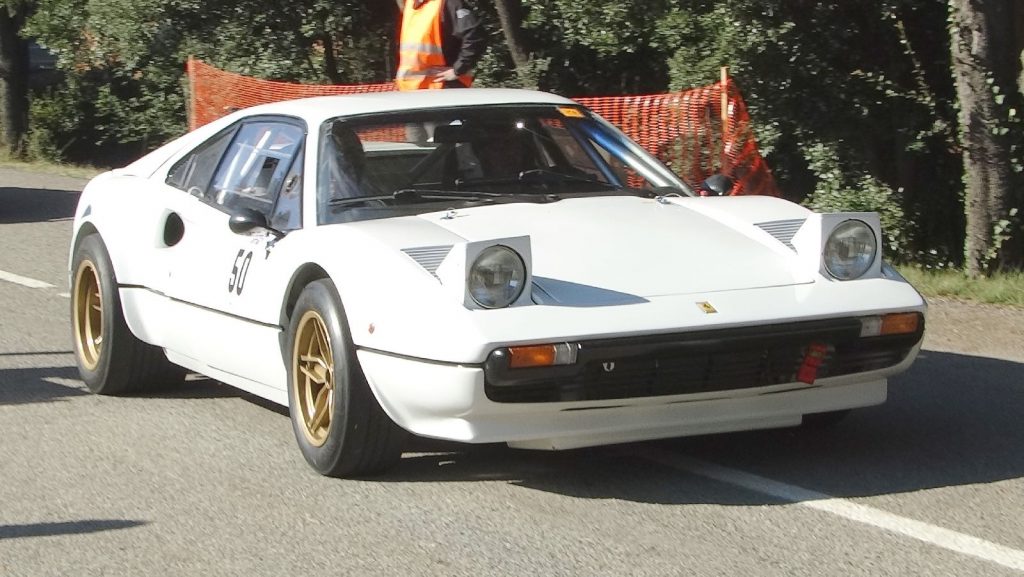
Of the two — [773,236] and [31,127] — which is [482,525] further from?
[31,127]

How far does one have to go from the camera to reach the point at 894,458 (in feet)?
17.7

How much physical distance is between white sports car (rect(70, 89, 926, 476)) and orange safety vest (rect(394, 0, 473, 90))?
3.73 metres

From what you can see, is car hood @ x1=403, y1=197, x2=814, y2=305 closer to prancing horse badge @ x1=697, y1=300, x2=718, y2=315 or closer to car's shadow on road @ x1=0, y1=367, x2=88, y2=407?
prancing horse badge @ x1=697, y1=300, x2=718, y2=315

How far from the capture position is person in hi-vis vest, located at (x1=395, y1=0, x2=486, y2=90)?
33.8 feet

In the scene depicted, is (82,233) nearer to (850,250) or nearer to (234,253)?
(234,253)

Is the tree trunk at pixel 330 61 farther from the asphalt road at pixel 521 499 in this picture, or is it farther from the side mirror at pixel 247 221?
the side mirror at pixel 247 221

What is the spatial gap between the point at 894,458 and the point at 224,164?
2.97 metres

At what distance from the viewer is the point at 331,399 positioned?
523 cm

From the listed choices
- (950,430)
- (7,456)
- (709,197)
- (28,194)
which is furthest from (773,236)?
(28,194)

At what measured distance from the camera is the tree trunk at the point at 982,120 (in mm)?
9406

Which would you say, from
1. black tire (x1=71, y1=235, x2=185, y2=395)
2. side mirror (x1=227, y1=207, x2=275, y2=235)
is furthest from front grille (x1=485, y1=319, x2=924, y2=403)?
black tire (x1=71, y1=235, x2=185, y2=395)

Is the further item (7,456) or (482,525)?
(7,456)

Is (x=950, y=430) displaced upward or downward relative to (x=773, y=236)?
downward

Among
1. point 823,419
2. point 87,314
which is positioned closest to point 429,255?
point 823,419
